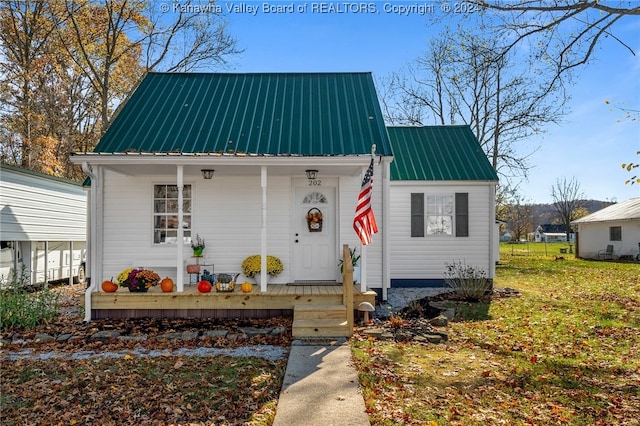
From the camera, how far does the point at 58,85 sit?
21203mm

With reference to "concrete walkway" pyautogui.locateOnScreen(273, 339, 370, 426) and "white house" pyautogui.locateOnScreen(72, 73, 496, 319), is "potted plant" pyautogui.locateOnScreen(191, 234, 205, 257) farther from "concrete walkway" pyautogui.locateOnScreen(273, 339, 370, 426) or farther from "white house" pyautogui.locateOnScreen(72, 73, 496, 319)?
"concrete walkway" pyautogui.locateOnScreen(273, 339, 370, 426)

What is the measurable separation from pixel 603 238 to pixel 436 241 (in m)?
18.2

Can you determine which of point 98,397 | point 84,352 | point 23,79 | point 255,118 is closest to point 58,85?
point 23,79

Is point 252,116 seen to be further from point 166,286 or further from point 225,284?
point 166,286

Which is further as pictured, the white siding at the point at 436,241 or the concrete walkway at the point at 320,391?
the white siding at the point at 436,241

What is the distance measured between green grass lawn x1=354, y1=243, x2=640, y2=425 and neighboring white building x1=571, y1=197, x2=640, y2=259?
52.5 feet

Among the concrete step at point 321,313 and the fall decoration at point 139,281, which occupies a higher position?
the fall decoration at point 139,281

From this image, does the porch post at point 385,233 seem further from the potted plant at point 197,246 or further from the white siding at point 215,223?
the potted plant at point 197,246

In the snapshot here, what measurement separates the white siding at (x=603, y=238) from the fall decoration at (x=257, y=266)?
21202 mm

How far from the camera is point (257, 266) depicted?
9.16 m

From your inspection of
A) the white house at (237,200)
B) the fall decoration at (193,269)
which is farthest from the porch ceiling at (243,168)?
the fall decoration at (193,269)

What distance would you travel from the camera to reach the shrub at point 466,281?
32.9ft

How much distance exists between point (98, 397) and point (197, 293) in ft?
11.5

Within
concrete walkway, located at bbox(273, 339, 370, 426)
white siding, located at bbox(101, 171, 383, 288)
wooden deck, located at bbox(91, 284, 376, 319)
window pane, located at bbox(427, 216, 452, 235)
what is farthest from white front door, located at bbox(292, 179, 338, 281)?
window pane, located at bbox(427, 216, 452, 235)
